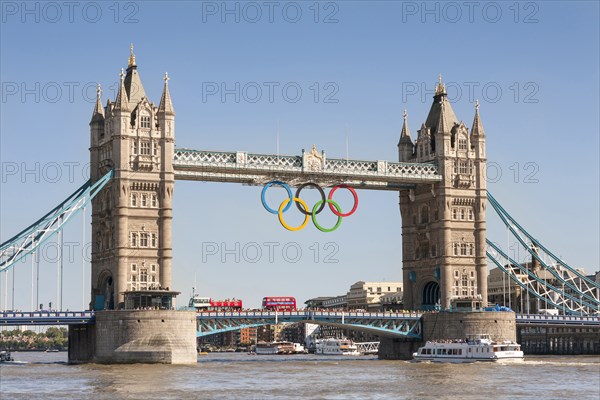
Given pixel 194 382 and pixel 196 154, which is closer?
pixel 194 382

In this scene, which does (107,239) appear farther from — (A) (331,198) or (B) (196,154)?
(A) (331,198)

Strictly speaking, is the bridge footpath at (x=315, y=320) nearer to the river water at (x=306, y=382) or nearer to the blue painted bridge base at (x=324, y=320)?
the blue painted bridge base at (x=324, y=320)

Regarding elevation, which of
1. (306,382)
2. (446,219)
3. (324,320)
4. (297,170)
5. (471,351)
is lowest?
(306,382)

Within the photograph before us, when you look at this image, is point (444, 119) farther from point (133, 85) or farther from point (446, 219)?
point (133, 85)

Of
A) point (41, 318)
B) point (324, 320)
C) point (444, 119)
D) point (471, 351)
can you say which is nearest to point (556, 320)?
point (471, 351)

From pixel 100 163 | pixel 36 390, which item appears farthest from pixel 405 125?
pixel 36 390

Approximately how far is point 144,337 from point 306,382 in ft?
102

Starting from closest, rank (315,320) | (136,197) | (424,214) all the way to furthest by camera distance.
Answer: (136,197), (315,320), (424,214)

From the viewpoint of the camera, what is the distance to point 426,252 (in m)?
158

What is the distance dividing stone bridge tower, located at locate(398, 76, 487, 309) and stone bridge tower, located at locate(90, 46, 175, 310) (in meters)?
36.1

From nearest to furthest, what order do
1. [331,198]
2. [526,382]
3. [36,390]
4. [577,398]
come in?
[577,398]
[36,390]
[526,382]
[331,198]

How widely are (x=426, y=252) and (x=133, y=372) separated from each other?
5770cm

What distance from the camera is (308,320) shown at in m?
142

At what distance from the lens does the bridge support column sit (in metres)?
126
